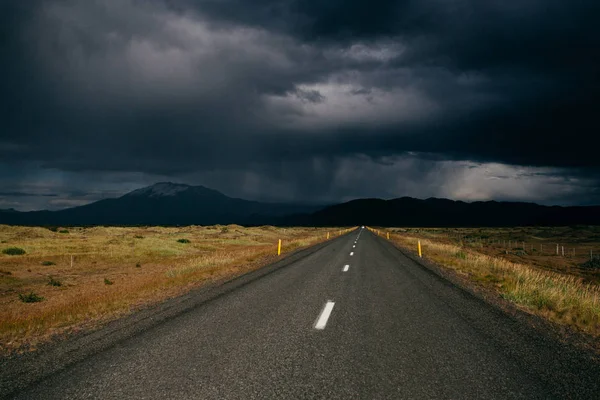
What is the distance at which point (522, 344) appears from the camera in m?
5.93

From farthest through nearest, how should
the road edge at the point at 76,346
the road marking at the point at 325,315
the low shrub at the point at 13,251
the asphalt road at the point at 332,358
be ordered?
1. the low shrub at the point at 13,251
2. the road marking at the point at 325,315
3. the road edge at the point at 76,346
4. the asphalt road at the point at 332,358

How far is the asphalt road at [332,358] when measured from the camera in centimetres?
422

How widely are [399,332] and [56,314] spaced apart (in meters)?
7.92

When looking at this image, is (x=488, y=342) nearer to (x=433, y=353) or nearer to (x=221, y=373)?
(x=433, y=353)

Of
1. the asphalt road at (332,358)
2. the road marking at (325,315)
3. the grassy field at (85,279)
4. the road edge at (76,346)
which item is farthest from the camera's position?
the grassy field at (85,279)

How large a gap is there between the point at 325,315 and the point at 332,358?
2.50 m

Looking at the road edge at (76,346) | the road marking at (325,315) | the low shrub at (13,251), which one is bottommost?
the low shrub at (13,251)

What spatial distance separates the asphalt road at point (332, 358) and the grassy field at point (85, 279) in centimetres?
238

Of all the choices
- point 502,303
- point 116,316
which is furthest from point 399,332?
point 116,316

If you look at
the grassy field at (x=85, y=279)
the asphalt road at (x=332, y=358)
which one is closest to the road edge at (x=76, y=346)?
the asphalt road at (x=332, y=358)

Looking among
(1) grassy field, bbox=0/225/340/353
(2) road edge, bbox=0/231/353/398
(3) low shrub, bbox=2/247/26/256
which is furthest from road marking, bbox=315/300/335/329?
(3) low shrub, bbox=2/247/26/256

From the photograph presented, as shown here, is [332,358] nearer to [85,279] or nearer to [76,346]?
[76,346]

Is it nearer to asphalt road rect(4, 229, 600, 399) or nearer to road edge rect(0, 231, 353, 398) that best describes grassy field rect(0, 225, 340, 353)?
road edge rect(0, 231, 353, 398)

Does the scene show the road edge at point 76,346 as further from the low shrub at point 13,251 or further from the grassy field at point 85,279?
the low shrub at point 13,251
